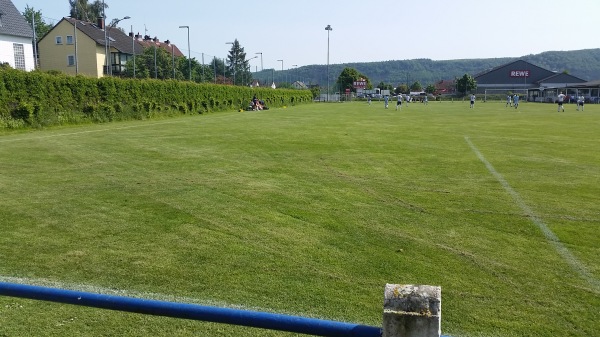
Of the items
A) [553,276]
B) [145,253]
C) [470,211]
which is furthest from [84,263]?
[470,211]

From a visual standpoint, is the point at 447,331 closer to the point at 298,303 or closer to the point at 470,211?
the point at 298,303

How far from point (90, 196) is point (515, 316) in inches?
286

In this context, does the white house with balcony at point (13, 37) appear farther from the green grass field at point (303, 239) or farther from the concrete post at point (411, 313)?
the concrete post at point (411, 313)

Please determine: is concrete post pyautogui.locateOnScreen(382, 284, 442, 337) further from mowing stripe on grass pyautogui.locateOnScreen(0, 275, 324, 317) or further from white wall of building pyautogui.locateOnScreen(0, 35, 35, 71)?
white wall of building pyautogui.locateOnScreen(0, 35, 35, 71)

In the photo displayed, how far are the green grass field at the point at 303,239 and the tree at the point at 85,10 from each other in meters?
79.4

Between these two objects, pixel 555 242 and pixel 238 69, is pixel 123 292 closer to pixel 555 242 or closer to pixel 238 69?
pixel 555 242

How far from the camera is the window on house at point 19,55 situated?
46.3m

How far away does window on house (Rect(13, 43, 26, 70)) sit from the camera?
1822 inches

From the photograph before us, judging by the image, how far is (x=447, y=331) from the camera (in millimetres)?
4043

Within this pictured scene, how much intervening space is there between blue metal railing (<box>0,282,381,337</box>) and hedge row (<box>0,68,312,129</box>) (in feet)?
76.3

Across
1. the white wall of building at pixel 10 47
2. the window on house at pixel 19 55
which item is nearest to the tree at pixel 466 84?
the white wall of building at pixel 10 47

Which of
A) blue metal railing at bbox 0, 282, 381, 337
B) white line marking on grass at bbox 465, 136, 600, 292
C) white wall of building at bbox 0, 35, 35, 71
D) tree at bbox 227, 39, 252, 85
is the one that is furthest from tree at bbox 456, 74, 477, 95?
blue metal railing at bbox 0, 282, 381, 337

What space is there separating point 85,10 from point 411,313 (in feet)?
306

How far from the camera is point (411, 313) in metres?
1.84
